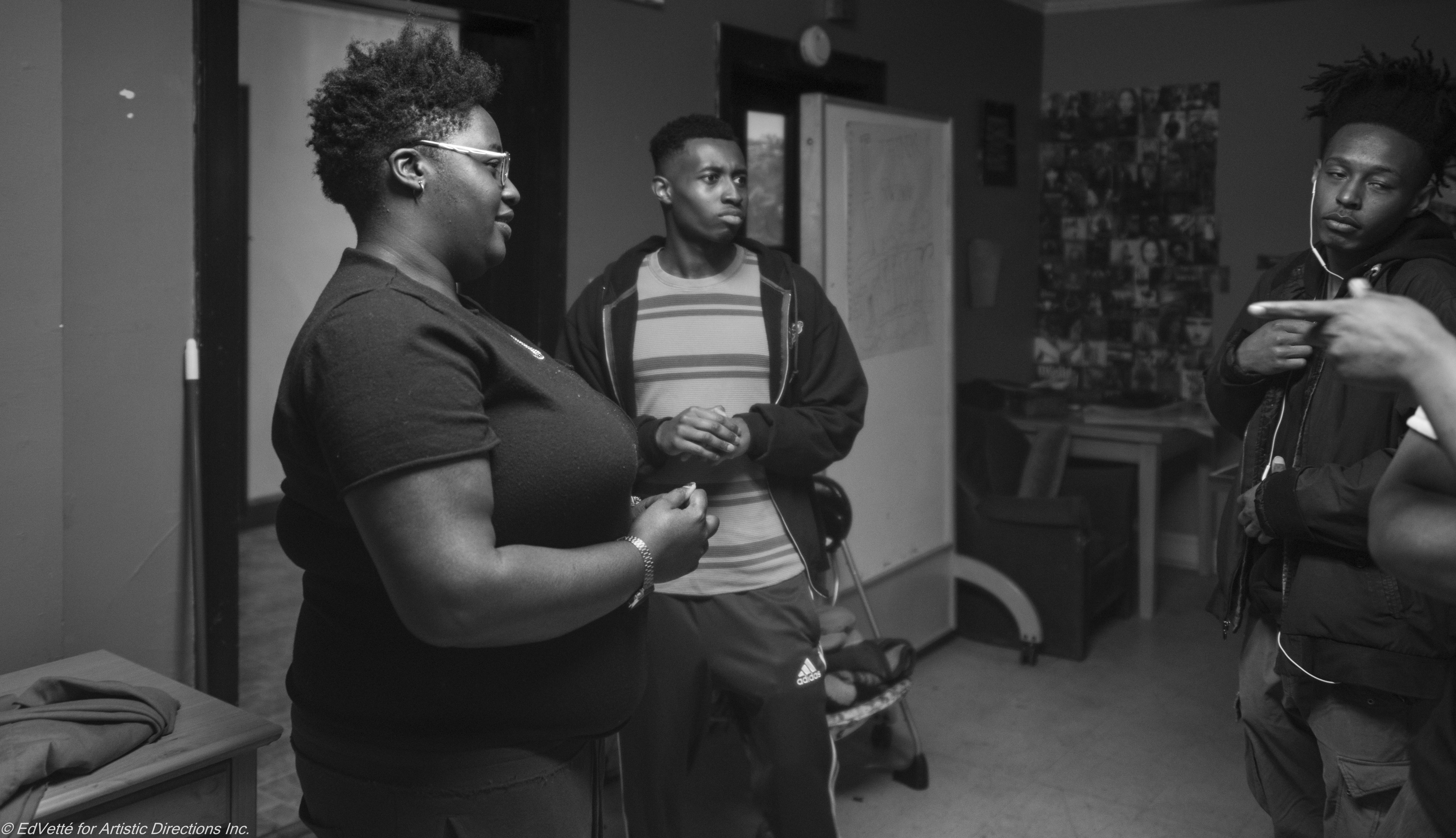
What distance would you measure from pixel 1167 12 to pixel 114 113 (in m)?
4.45

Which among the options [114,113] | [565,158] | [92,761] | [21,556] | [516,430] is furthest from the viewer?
[565,158]

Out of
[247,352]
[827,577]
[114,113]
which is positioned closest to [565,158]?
[114,113]

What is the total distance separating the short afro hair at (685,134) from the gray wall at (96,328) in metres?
0.89

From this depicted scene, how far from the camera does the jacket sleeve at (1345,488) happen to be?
183 centimetres

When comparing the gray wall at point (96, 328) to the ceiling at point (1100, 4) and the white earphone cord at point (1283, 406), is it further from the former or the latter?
the ceiling at point (1100, 4)

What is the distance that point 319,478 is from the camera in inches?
50.9

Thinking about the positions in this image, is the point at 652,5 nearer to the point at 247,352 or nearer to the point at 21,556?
the point at 21,556

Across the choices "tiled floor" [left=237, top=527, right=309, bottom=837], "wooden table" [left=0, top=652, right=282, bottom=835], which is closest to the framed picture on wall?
"tiled floor" [left=237, top=527, right=309, bottom=837]

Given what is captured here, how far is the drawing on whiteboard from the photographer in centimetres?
352

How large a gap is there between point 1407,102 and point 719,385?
50.1 inches

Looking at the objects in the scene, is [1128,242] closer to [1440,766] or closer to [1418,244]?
[1418,244]

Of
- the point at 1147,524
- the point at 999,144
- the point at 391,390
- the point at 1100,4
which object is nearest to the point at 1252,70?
the point at 1100,4

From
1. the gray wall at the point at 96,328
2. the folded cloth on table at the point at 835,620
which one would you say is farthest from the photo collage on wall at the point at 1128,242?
the gray wall at the point at 96,328

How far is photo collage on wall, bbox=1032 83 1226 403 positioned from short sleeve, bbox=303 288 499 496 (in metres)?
4.34
